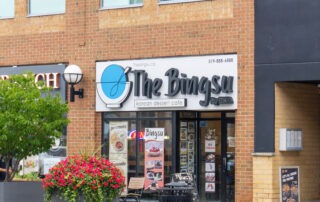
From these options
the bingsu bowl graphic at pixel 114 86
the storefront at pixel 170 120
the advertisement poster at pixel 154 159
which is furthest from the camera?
the bingsu bowl graphic at pixel 114 86

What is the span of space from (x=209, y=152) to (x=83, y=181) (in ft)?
18.3

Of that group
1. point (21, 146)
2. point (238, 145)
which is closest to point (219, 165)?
point (238, 145)

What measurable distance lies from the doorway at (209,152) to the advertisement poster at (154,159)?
0.51 m

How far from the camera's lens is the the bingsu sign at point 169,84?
63.7 feet

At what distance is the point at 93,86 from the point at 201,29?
12.2ft

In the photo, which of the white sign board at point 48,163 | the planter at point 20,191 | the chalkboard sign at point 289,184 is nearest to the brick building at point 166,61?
the chalkboard sign at point 289,184

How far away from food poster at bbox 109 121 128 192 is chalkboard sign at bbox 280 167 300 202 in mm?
4573

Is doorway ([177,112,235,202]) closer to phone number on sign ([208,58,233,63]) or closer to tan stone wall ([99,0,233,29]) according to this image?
phone number on sign ([208,58,233,63])

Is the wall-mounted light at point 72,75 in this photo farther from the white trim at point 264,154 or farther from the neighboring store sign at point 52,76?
the white trim at point 264,154

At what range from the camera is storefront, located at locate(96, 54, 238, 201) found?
19.9 meters

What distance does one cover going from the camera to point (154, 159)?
20.7 m

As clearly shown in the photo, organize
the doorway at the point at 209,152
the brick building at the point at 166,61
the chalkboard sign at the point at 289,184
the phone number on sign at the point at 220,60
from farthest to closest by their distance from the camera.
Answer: the doorway at the point at 209,152, the phone number on sign at the point at 220,60, the brick building at the point at 166,61, the chalkboard sign at the point at 289,184

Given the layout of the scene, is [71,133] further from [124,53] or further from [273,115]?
[273,115]

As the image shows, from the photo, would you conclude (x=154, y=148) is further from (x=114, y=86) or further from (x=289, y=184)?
(x=289, y=184)
